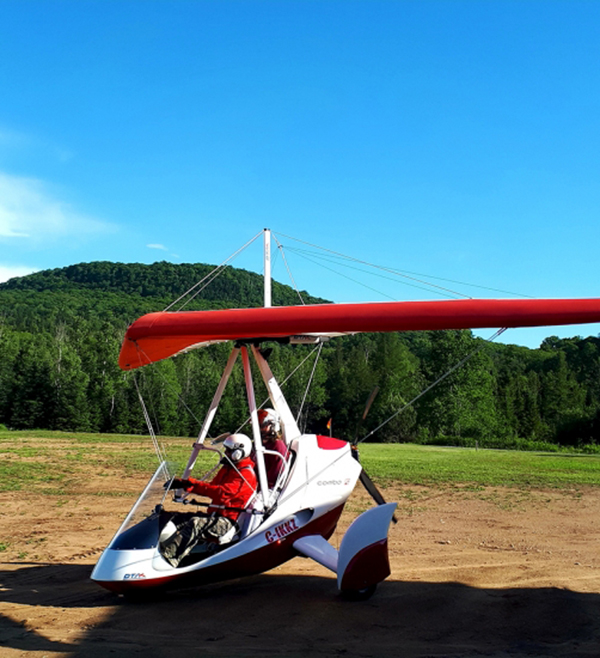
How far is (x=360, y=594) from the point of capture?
7.54 m

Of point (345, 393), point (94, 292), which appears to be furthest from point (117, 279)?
point (345, 393)

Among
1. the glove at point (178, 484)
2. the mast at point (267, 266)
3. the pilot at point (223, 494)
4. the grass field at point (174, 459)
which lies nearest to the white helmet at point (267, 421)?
the pilot at point (223, 494)

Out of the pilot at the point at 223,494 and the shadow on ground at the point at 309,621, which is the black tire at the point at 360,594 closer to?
the shadow on ground at the point at 309,621

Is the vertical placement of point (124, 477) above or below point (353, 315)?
below

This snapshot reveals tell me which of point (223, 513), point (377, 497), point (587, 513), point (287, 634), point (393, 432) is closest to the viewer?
point (287, 634)

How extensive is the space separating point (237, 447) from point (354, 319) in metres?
2.07

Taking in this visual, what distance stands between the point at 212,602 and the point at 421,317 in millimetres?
3958

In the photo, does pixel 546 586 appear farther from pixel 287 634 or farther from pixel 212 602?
pixel 212 602

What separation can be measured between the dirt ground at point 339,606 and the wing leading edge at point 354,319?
3.02 meters

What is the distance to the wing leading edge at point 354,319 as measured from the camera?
6.96 meters

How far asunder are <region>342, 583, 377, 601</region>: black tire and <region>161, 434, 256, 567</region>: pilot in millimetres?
1522

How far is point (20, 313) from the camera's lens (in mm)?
135250

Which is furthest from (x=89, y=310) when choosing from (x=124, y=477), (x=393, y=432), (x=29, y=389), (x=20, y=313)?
(x=124, y=477)

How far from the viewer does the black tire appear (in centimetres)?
750
